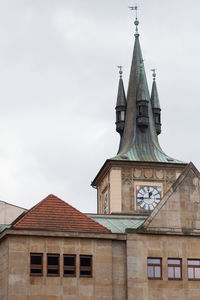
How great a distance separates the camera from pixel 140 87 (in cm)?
10238

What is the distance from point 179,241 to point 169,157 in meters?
32.0

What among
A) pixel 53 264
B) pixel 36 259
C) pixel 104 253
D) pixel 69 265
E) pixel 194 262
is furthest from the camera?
pixel 194 262

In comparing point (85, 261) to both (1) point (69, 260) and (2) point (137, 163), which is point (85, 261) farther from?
(2) point (137, 163)

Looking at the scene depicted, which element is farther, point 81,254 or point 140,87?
point 140,87

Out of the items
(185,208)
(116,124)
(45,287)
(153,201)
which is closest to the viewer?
(45,287)

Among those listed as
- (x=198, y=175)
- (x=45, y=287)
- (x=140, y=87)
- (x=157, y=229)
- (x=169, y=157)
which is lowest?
(x=45, y=287)

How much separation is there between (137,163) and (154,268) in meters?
31.4

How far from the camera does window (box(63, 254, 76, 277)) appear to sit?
62312 mm

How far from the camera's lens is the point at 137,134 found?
325 ft

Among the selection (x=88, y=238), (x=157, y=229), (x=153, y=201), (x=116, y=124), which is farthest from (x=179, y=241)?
(x=116, y=124)

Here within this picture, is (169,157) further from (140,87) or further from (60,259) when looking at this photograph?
(60,259)

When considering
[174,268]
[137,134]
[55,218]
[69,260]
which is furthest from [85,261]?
[137,134]

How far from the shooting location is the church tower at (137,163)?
308ft

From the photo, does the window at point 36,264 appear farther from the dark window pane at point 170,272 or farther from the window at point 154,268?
the dark window pane at point 170,272
